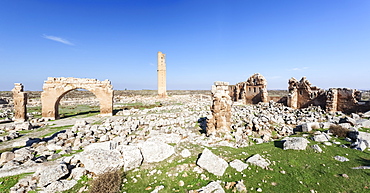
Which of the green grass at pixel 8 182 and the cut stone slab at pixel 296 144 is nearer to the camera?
the green grass at pixel 8 182

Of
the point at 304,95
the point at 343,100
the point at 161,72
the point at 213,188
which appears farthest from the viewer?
the point at 161,72

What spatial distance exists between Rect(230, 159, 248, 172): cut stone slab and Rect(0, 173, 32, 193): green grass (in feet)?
23.8

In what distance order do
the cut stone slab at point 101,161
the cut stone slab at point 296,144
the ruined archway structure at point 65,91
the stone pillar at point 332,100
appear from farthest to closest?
the stone pillar at point 332,100, the ruined archway structure at point 65,91, the cut stone slab at point 296,144, the cut stone slab at point 101,161

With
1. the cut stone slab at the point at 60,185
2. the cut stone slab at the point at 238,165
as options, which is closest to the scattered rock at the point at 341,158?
the cut stone slab at the point at 238,165

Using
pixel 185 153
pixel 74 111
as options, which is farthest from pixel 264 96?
pixel 74 111

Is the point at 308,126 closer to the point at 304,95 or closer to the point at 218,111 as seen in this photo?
the point at 218,111

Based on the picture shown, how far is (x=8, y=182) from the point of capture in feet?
17.7

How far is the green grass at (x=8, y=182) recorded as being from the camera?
499 centimetres

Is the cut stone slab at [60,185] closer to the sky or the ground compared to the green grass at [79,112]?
closer to the sky

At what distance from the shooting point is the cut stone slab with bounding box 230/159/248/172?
605 centimetres

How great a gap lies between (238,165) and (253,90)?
26.2 metres

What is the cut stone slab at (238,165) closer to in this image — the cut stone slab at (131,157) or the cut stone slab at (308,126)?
the cut stone slab at (131,157)

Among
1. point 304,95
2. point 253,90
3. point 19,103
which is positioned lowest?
point 19,103

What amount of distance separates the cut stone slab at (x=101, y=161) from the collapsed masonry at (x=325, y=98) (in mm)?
22689
